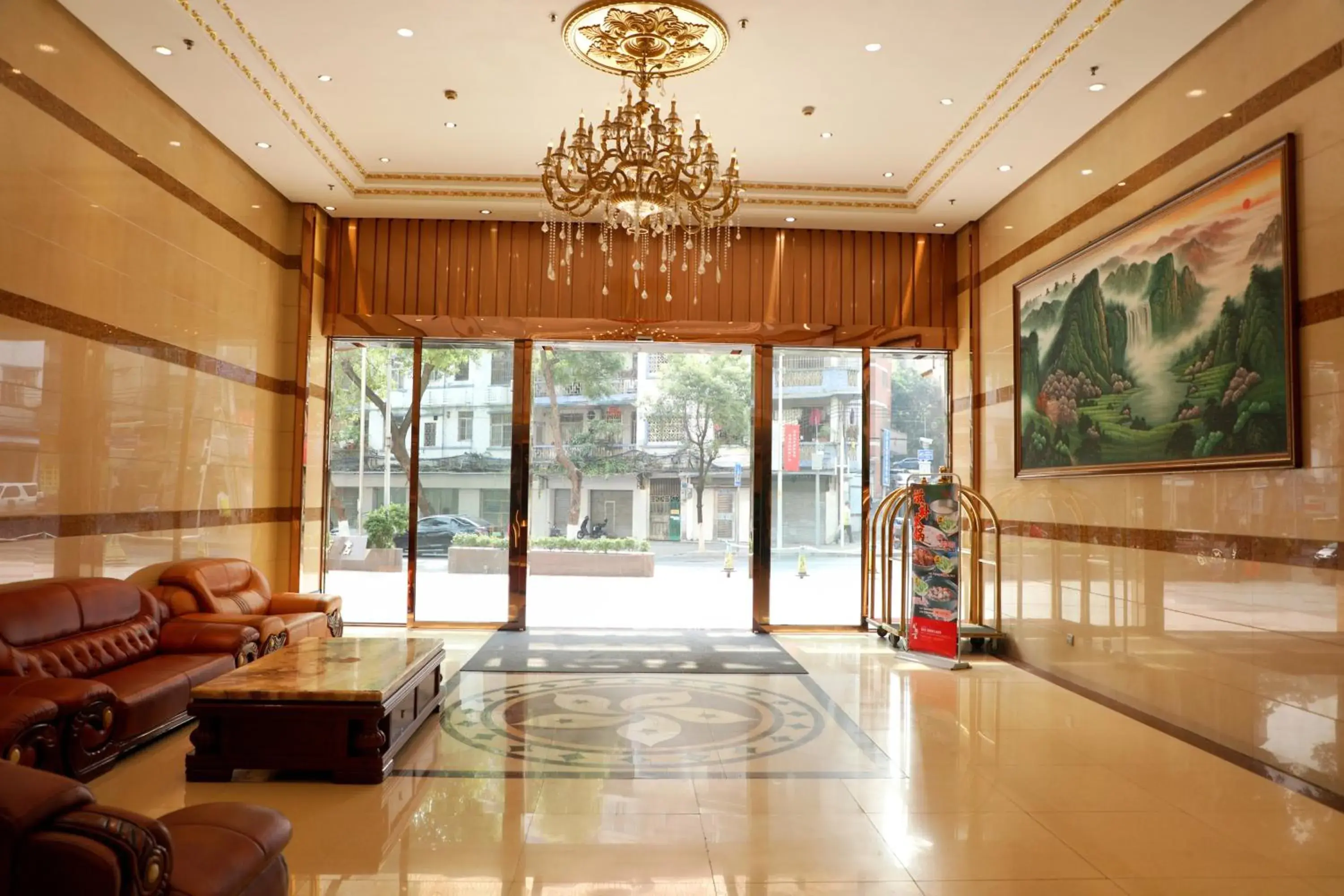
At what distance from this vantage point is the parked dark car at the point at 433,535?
942cm

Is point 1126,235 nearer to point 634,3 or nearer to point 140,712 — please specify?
point 634,3

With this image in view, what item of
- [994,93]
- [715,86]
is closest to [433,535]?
[715,86]

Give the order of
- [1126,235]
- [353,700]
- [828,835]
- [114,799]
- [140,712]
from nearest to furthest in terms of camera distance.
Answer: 1. [828,835]
2. [114,799]
3. [353,700]
4. [140,712]
5. [1126,235]

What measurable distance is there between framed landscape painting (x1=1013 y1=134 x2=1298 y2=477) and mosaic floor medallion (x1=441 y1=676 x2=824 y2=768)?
296 cm

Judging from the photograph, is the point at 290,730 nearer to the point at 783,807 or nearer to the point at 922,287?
the point at 783,807

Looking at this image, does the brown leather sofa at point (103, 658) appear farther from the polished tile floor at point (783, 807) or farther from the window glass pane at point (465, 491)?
→ the window glass pane at point (465, 491)

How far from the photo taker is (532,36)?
598 cm

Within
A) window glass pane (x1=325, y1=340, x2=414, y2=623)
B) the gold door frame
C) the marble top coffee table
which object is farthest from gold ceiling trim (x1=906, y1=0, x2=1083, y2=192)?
the marble top coffee table

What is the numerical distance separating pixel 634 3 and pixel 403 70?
196 centimetres

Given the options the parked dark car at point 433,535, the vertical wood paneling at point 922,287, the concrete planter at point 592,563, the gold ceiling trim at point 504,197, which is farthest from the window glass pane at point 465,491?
the vertical wood paneling at point 922,287

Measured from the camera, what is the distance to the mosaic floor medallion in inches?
198

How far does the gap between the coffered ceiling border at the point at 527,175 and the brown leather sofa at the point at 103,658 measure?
3622 mm

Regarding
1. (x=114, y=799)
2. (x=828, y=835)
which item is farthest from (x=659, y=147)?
(x=114, y=799)

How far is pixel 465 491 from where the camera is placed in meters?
9.53
